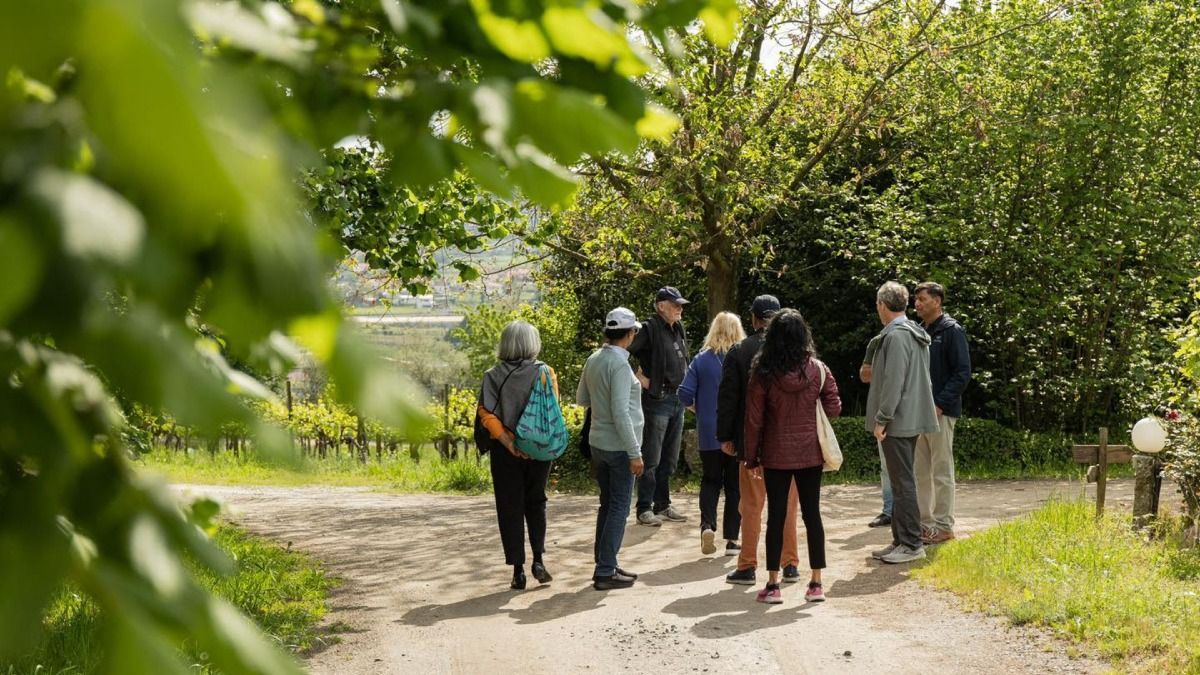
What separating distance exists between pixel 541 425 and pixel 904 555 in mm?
3203

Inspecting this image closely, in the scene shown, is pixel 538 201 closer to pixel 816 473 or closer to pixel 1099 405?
pixel 816 473

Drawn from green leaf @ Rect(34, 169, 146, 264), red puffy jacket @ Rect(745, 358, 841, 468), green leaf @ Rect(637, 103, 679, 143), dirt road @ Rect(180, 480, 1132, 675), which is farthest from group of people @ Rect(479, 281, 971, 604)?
green leaf @ Rect(34, 169, 146, 264)

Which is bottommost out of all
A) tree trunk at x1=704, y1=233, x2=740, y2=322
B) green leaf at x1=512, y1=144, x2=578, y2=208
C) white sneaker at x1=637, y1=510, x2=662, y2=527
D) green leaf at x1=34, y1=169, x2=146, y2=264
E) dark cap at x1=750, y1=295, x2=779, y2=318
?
white sneaker at x1=637, y1=510, x2=662, y2=527

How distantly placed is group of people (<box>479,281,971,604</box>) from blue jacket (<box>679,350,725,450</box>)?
0.01m

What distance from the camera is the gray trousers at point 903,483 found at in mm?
10031

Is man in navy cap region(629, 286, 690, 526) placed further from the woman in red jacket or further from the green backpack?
the woman in red jacket

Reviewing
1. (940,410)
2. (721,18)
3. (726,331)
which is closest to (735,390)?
(726,331)

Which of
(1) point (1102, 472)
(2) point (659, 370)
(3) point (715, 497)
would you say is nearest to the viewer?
(3) point (715, 497)

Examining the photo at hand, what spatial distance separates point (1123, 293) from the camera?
18172 millimetres

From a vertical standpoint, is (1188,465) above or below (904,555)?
above

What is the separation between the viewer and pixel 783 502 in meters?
8.84

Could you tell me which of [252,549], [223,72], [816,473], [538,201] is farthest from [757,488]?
[223,72]

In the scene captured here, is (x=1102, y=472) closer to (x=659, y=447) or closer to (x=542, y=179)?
(x=659, y=447)

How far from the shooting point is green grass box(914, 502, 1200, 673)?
714cm
